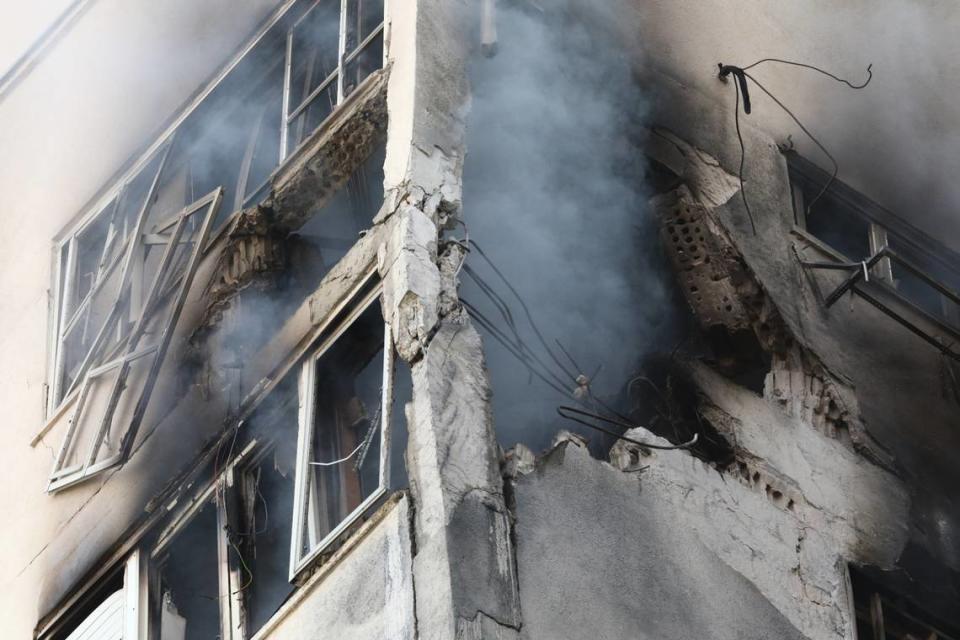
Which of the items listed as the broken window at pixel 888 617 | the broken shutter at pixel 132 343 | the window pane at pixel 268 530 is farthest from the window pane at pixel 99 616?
the broken window at pixel 888 617

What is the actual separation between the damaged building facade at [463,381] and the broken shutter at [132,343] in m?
0.03

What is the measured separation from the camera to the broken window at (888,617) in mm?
8961

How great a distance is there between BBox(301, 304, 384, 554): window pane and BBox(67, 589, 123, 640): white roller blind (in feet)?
5.42

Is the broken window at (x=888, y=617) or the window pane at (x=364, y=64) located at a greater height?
the window pane at (x=364, y=64)

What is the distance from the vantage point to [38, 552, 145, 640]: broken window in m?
8.98

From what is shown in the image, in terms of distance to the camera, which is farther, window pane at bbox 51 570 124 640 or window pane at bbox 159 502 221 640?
window pane at bbox 51 570 124 640

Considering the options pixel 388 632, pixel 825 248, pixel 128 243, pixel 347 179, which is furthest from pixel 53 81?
pixel 388 632

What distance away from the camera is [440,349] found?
7.68 meters

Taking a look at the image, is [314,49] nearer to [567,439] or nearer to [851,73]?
[851,73]

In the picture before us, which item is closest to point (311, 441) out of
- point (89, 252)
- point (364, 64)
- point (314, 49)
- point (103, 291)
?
point (364, 64)

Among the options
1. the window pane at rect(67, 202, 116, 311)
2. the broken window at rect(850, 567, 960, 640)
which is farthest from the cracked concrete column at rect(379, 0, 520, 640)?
the window pane at rect(67, 202, 116, 311)

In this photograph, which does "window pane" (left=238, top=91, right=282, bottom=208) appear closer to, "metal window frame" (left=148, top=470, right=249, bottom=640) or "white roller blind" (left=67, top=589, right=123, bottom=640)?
"metal window frame" (left=148, top=470, right=249, bottom=640)

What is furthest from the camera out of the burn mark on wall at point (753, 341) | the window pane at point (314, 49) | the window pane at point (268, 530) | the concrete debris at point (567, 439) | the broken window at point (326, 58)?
the window pane at point (314, 49)

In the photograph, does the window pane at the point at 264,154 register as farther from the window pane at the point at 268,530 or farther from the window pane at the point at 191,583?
the window pane at the point at 191,583
